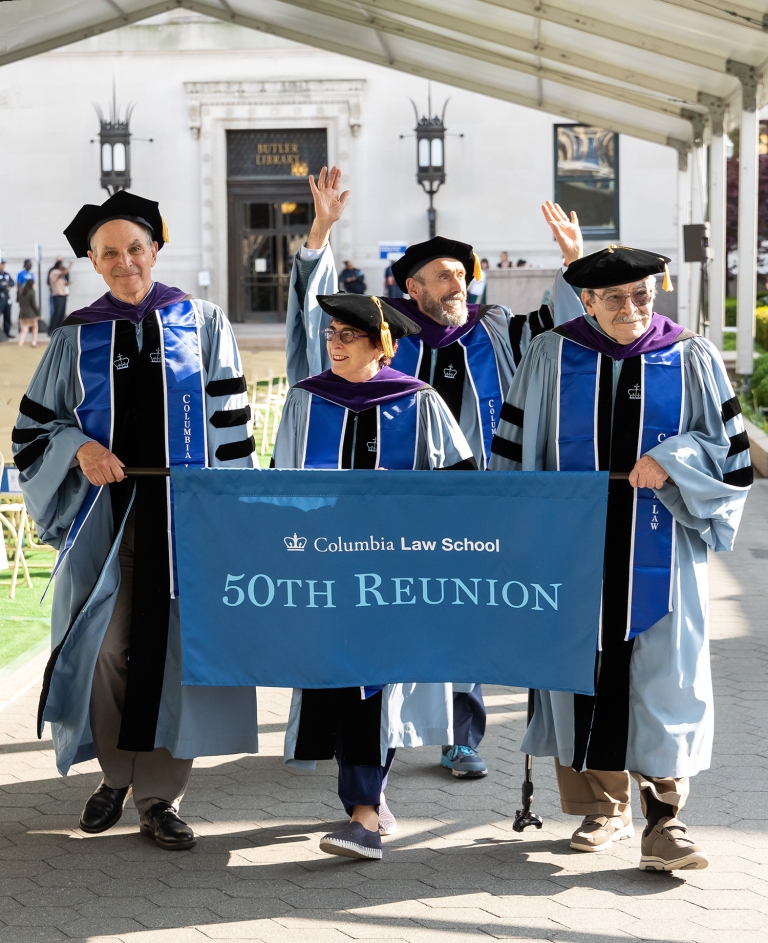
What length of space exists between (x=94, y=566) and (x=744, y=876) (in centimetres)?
241

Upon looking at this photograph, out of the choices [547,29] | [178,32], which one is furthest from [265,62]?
[547,29]

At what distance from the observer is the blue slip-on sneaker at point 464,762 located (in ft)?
17.1

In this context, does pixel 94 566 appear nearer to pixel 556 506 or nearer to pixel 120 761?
pixel 120 761

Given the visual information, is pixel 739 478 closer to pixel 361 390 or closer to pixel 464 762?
pixel 361 390

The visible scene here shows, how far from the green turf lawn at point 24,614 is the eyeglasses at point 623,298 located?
4196 millimetres

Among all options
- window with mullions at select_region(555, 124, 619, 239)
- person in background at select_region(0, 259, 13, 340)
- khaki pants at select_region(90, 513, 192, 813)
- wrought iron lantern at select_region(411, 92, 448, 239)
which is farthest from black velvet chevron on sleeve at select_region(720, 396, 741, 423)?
window with mullions at select_region(555, 124, 619, 239)

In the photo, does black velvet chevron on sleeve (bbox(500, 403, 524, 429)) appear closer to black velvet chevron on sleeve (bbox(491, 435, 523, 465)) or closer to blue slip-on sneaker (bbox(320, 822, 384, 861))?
black velvet chevron on sleeve (bbox(491, 435, 523, 465))

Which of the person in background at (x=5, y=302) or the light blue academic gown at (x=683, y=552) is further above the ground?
the person in background at (x=5, y=302)

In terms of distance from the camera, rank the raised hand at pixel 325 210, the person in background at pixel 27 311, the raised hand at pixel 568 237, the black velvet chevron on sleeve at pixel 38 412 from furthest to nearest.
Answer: the person in background at pixel 27 311, the raised hand at pixel 325 210, the raised hand at pixel 568 237, the black velvet chevron on sleeve at pixel 38 412

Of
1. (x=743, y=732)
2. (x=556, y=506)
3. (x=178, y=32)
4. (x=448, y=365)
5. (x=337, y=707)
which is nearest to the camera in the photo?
(x=556, y=506)

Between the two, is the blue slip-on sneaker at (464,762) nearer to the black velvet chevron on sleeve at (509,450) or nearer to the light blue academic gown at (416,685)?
the light blue academic gown at (416,685)

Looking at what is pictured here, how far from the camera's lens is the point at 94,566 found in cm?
470

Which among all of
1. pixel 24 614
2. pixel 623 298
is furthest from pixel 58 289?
pixel 623 298

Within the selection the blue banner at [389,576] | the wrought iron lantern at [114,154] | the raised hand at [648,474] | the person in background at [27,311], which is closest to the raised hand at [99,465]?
the blue banner at [389,576]
